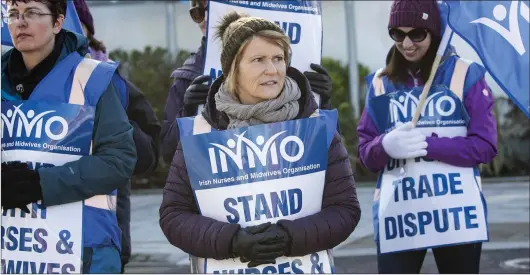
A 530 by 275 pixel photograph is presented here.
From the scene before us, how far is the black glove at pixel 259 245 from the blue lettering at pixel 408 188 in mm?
1851

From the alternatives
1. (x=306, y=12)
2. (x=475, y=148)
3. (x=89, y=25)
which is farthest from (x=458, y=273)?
(x=89, y=25)

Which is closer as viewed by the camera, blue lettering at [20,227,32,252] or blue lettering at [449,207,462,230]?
blue lettering at [20,227,32,252]

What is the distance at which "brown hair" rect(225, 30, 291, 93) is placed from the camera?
3.89 m

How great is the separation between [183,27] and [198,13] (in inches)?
634

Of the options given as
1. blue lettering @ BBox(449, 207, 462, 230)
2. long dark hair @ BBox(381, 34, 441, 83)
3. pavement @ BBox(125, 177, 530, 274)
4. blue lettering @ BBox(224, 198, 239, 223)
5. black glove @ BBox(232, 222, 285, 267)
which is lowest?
pavement @ BBox(125, 177, 530, 274)

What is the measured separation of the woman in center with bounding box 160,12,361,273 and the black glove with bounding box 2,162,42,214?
25.3 inches

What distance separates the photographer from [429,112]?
539cm

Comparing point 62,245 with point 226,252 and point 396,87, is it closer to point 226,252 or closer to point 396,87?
point 226,252

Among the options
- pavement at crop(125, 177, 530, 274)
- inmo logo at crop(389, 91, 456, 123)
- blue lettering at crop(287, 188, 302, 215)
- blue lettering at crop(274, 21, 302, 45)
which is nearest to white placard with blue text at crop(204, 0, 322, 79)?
blue lettering at crop(274, 21, 302, 45)

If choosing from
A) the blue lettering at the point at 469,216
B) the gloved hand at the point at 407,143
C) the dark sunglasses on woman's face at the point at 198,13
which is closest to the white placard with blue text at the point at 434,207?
the blue lettering at the point at 469,216

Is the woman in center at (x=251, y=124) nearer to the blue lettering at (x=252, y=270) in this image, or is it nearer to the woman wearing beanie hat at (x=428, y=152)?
the blue lettering at (x=252, y=270)

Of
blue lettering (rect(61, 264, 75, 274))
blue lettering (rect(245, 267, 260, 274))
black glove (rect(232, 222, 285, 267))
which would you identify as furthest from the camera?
blue lettering (rect(61, 264, 75, 274))

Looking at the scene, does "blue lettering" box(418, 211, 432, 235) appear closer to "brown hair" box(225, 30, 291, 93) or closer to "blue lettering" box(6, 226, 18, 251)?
"brown hair" box(225, 30, 291, 93)

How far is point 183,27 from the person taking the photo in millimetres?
21766
